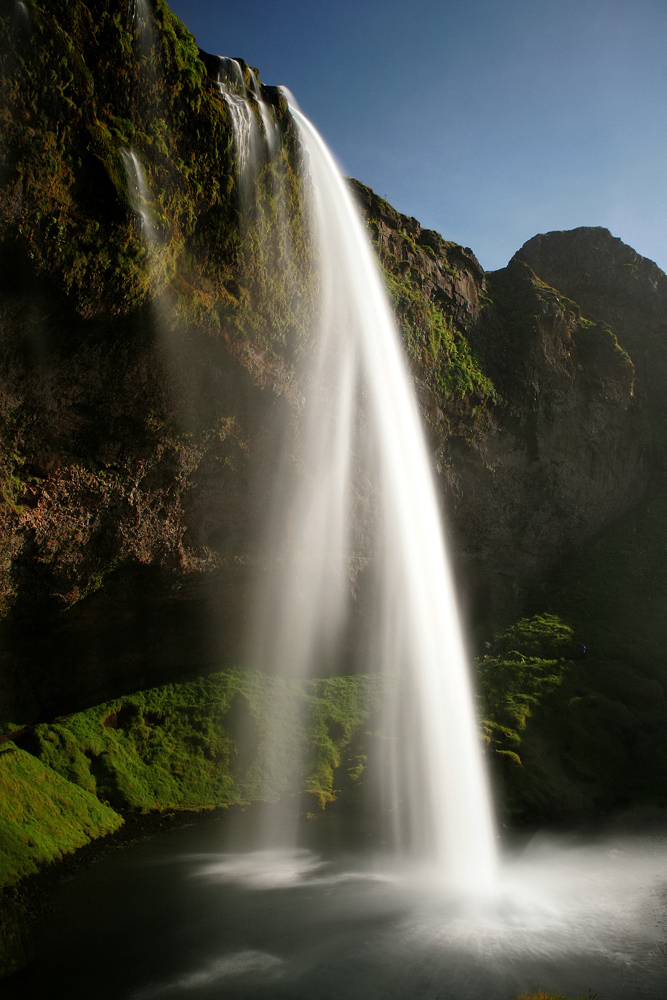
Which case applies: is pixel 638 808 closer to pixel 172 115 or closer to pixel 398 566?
pixel 398 566

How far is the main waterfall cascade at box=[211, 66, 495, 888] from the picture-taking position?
54.0 ft

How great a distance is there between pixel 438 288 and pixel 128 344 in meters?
15.3

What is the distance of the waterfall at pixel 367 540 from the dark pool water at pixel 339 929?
4.04 meters

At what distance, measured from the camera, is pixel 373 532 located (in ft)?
69.2

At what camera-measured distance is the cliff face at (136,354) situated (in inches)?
488

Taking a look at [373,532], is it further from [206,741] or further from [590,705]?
[590,705]

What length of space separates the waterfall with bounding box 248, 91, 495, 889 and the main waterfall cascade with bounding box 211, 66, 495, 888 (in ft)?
0.15

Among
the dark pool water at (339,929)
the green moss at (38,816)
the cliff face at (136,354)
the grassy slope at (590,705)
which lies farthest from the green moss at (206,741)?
the grassy slope at (590,705)

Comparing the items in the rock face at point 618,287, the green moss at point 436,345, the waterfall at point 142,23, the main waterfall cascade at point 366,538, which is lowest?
the main waterfall cascade at point 366,538

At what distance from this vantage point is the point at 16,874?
36.2 ft

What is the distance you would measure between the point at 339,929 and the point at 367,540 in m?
12.4

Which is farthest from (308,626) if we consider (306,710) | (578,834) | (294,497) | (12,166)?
(12,166)

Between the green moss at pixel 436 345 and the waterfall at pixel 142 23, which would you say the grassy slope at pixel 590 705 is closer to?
the green moss at pixel 436 345

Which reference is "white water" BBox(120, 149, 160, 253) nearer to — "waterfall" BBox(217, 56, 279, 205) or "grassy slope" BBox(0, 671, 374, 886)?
"waterfall" BBox(217, 56, 279, 205)
